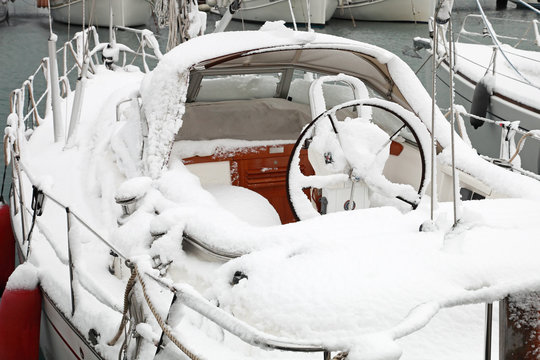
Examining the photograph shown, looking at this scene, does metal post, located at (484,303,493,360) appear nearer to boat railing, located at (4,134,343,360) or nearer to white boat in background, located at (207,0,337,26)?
boat railing, located at (4,134,343,360)

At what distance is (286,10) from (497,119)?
1693 cm

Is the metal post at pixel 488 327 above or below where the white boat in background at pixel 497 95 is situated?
above

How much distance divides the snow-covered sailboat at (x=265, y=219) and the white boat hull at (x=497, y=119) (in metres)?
3.96

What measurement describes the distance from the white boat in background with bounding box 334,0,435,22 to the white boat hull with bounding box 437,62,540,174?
15166 mm

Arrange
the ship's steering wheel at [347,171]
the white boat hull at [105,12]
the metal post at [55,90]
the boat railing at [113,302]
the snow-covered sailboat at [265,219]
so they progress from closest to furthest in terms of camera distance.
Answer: the boat railing at [113,302]
the snow-covered sailboat at [265,219]
the ship's steering wheel at [347,171]
the metal post at [55,90]
the white boat hull at [105,12]

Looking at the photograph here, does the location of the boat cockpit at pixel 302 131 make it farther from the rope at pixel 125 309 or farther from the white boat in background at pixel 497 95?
the white boat in background at pixel 497 95

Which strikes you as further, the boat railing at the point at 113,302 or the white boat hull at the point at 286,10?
the white boat hull at the point at 286,10

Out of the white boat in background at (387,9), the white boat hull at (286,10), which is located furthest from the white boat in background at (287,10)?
the white boat in background at (387,9)

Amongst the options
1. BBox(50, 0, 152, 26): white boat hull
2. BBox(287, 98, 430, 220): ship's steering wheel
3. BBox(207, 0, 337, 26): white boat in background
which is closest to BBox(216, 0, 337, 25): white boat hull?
BBox(207, 0, 337, 26): white boat in background

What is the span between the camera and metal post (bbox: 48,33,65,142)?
532 centimetres

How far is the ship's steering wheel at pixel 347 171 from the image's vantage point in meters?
3.48

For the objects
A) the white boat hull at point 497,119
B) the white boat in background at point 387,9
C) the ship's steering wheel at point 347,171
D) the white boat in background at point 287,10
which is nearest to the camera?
the ship's steering wheel at point 347,171

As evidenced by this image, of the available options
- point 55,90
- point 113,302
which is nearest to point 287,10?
point 55,90

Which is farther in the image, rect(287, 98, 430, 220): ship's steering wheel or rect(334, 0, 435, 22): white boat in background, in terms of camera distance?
rect(334, 0, 435, 22): white boat in background
